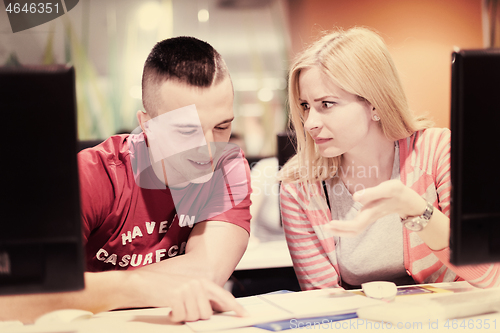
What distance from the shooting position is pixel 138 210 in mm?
1108

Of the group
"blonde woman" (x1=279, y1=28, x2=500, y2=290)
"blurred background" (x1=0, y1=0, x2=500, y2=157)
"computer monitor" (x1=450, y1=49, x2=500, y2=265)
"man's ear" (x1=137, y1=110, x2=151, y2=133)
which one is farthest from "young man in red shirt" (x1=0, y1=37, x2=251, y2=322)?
"blurred background" (x1=0, y1=0, x2=500, y2=157)

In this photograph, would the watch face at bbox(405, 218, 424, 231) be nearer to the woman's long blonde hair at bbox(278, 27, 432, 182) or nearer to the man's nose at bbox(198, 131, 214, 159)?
the woman's long blonde hair at bbox(278, 27, 432, 182)

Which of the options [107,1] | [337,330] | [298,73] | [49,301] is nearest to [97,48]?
[107,1]

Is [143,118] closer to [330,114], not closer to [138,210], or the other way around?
[138,210]

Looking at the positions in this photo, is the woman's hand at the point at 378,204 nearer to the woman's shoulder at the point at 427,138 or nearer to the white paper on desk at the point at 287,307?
the white paper on desk at the point at 287,307

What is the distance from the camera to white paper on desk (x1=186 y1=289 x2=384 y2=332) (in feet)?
2.40

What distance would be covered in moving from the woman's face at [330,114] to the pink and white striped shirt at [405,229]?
0.16m

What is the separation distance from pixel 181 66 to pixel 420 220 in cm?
72

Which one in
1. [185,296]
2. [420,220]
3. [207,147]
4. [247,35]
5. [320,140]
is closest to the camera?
[185,296]

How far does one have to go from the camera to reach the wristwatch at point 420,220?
2.97 feet

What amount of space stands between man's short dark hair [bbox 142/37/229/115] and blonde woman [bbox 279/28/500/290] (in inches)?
12.7

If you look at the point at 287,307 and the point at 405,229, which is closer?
the point at 287,307

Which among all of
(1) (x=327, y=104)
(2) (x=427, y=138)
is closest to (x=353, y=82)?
(1) (x=327, y=104)

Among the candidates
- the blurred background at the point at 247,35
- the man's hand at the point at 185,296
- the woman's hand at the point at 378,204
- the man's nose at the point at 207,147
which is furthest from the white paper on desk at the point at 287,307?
the blurred background at the point at 247,35
